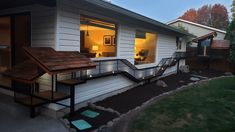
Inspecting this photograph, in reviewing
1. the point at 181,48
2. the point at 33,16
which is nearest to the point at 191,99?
the point at 33,16

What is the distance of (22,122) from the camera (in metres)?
3.96

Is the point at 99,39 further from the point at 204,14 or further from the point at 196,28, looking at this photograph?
the point at 204,14

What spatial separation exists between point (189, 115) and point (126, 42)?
3901 mm

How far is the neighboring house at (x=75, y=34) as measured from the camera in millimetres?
4480

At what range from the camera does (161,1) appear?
5366 centimetres

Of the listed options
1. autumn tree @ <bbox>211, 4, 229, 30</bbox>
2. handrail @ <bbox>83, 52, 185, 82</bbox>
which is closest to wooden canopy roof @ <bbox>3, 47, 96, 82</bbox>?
handrail @ <bbox>83, 52, 185, 82</bbox>

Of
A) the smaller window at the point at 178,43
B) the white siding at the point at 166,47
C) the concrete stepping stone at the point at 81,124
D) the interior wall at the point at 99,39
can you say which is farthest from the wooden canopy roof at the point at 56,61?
the smaller window at the point at 178,43

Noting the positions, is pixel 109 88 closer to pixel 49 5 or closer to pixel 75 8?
pixel 75 8

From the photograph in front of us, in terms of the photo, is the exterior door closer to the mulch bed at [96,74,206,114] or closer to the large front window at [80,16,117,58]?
the large front window at [80,16,117,58]

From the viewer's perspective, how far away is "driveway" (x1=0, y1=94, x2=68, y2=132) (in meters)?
3.69

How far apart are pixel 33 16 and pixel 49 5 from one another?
2.98 ft

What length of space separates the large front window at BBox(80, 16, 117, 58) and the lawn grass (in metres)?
2.71

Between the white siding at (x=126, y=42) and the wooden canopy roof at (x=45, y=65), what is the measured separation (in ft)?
9.30

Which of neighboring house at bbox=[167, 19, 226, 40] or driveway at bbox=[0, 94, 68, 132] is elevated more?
neighboring house at bbox=[167, 19, 226, 40]
